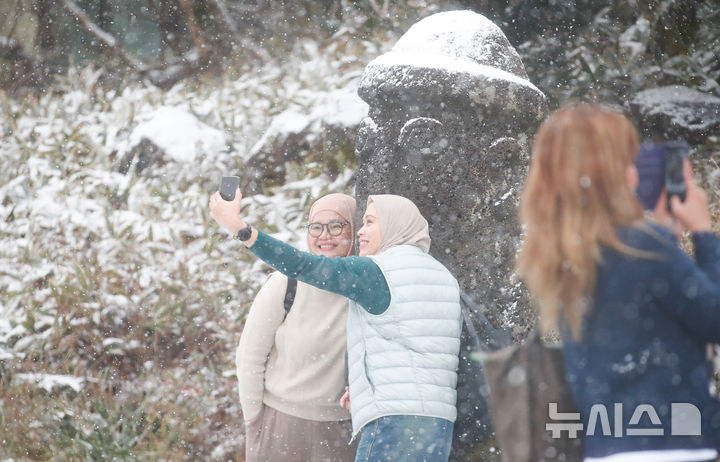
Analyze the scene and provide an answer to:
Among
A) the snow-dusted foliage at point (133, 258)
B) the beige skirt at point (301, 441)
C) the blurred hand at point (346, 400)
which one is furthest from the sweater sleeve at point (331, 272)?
the snow-dusted foliage at point (133, 258)

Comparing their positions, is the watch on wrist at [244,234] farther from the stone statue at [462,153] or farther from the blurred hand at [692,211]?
the blurred hand at [692,211]

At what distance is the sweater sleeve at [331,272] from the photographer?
6.91 feet


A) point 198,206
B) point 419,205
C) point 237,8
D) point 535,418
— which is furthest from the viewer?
point 237,8

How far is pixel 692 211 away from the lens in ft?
4.88

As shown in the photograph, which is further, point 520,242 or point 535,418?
point 520,242

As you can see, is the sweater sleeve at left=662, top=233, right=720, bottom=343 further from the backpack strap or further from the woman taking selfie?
the backpack strap

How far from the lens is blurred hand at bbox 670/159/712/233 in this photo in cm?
147

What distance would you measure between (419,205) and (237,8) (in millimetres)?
5292

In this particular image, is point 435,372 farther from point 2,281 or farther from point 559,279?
point 2,281

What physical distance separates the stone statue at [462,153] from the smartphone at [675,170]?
133 centimetres

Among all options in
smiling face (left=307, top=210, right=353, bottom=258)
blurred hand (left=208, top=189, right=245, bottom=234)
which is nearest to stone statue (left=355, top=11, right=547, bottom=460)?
smiling face (left=307, top=210, right=353, bottom=258)

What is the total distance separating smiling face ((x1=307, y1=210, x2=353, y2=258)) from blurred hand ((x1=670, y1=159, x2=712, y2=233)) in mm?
1456

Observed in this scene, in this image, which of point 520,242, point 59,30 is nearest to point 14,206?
point 59,30

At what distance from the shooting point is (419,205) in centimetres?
285
